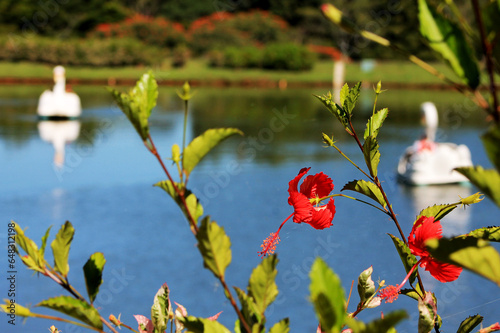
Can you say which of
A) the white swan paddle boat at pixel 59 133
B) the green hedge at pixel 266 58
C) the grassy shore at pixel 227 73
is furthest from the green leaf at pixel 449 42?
the green hedge at pixel 266 58

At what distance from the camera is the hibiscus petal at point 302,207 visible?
3.14 ft

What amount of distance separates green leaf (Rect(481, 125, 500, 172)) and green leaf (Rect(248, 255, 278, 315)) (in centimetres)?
26

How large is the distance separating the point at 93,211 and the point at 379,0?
1310 inches

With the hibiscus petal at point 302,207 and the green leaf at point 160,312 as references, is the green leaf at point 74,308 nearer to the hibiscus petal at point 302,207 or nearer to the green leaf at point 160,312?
the green leaf at point 160,312

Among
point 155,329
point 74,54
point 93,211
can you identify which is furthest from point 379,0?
point 155,329

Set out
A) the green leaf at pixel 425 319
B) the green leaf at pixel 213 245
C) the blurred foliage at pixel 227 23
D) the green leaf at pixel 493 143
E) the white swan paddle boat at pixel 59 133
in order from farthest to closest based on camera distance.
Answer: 1. the blurred foliage at pixel 227 23
2. the white swan paddle boat at pixel 59 133
3. the green leaf at pixel 425 319
4. the green leaf at pixel 213 245
5. the green leaf at pixel 493 143

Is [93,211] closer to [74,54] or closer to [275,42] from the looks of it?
[74,54]

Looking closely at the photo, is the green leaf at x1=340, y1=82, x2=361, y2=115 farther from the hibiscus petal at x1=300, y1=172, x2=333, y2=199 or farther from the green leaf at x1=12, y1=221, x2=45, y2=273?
the green leaf at x1=12, y1=221, x2=45, y2=273

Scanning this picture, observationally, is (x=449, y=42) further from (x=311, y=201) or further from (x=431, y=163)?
(x=431, y=163)

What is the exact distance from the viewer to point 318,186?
39.4 inches

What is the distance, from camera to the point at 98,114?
15.1 meters

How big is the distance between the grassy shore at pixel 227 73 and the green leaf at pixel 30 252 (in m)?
25.6

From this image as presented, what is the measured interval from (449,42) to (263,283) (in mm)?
302

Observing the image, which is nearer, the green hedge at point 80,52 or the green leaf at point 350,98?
the green leaf at point 350,98
